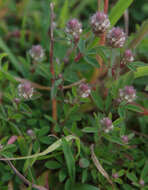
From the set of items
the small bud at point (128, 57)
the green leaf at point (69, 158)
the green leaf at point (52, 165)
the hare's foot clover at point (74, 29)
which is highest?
the hare's foot clover at point (74, 29)

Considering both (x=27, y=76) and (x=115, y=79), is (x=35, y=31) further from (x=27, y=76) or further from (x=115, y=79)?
(x=115, y=79)

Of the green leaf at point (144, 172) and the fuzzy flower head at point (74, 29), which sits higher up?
the fuzzy flower head at point (74, 29)

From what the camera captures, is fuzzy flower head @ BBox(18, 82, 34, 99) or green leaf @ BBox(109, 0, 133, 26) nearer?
fuzzy flower head @ BBox(18, 82, 34, 99)

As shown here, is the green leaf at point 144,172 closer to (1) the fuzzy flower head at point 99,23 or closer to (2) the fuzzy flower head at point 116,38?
(2) the fuzzy flower head at point 116,38

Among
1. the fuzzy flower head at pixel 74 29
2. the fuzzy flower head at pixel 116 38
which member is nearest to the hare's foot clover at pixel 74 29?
the fuzzy flower head at pixel 74 29

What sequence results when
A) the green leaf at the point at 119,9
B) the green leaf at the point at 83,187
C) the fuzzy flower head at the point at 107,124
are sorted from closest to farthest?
1. the fuzzy flower head at the point at 107,124
2. the green leaf at the point at 83,187
3. the green leaf at the point at 119,9

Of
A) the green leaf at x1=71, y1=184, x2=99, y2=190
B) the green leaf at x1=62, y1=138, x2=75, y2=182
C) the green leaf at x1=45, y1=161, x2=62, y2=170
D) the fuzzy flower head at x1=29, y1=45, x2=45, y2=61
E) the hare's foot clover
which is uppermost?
the hare's foot clover

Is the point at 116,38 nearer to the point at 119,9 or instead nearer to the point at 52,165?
the point at 119,9

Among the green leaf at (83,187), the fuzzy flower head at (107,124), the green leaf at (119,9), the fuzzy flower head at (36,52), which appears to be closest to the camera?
the fuzzy flower head at (107,124)

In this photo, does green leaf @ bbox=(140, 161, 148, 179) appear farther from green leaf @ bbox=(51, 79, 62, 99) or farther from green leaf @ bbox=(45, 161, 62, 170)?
green leaf @ bbox=(51, 79, 62, 99)

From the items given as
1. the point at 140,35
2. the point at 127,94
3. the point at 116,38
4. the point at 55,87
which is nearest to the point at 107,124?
the point at 127,94

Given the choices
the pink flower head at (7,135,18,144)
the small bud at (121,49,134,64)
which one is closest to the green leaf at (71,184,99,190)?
the pink flower head at (7,135,18,144)
